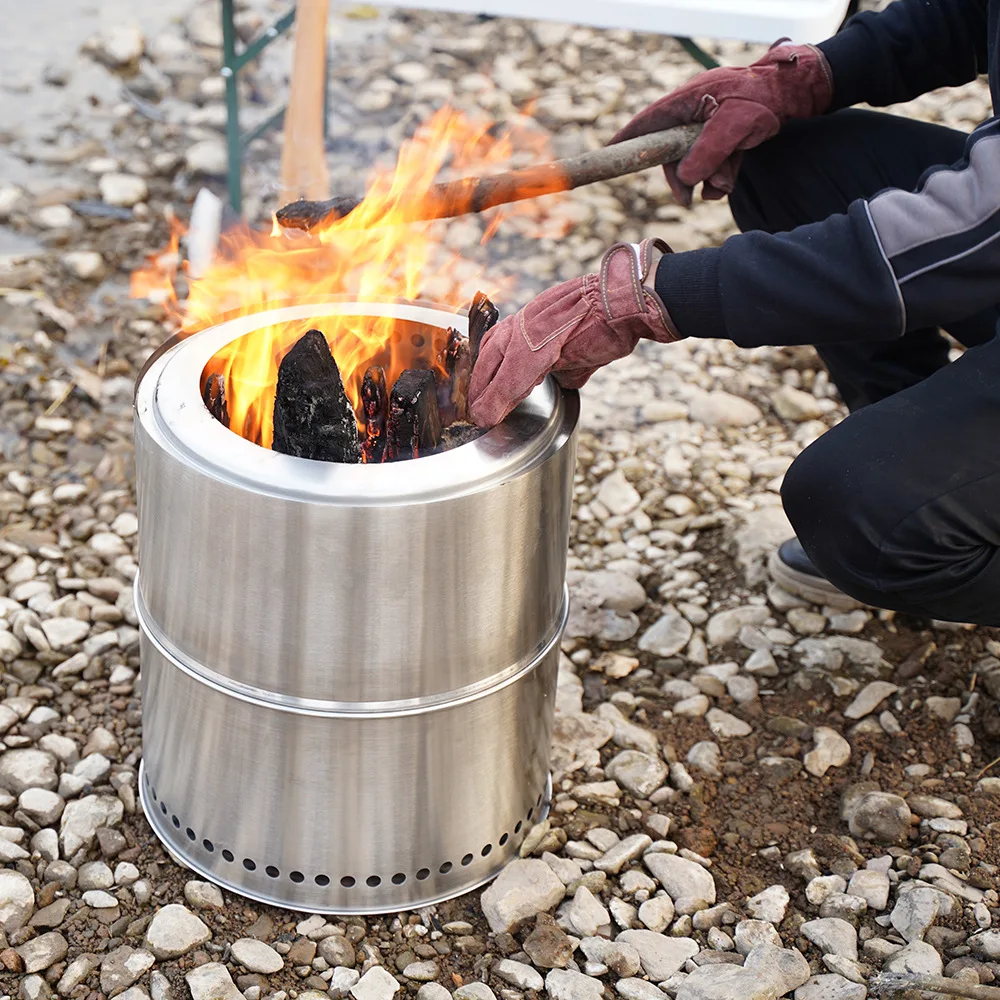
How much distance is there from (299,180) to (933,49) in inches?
68.4

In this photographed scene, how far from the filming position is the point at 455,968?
6.07 feet

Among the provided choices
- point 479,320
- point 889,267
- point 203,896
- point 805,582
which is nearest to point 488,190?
point 479,320

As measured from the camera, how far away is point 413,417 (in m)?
1.81

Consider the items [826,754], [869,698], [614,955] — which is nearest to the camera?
[614,955]

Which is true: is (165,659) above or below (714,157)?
below

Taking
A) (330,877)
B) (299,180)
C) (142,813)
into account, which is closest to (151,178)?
(299,180)

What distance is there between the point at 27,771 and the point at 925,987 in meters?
1.43

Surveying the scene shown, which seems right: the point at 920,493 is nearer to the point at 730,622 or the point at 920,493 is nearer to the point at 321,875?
the point at 730,622

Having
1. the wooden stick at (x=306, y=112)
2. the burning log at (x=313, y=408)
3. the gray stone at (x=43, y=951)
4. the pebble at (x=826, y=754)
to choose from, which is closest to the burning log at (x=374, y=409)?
the burning log at (x=313, y=408)

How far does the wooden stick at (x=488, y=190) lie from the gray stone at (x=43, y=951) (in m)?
1.12

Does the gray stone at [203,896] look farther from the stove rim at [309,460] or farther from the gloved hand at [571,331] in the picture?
the gloved hand at [571,331]

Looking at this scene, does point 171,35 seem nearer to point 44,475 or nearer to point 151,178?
point 151,178

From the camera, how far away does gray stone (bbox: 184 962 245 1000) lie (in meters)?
1.75

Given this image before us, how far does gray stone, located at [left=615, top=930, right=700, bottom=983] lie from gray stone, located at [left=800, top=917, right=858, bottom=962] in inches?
6.8
